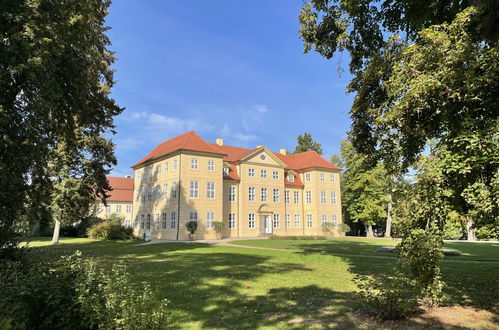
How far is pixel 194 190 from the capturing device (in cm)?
3694

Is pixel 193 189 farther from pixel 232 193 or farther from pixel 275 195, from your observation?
pixel 275 195

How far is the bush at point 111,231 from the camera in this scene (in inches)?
1375

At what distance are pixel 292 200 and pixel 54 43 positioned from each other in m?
38.5

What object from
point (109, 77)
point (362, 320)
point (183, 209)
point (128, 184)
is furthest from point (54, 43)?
point (128, 184)

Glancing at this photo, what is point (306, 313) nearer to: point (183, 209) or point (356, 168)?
point (183, 209)

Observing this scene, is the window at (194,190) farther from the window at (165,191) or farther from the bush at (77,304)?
the bush at (77,304)

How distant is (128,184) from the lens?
65375 millimetres

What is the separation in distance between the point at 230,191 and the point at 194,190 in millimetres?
5433

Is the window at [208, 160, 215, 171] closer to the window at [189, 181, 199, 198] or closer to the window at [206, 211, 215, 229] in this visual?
the window at [189, 181, 199, 198]

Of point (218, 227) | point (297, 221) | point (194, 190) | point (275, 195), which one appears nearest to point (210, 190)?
point (194, 190)

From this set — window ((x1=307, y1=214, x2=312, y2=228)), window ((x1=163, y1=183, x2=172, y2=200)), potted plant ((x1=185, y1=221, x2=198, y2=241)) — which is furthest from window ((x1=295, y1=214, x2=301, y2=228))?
window ((x1=163, y1=183, x2=172, y2=200))

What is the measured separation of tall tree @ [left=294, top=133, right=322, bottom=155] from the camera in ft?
232

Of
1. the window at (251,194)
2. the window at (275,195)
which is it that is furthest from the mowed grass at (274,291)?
the window at (275,195)

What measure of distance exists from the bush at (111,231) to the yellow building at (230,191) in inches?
153
